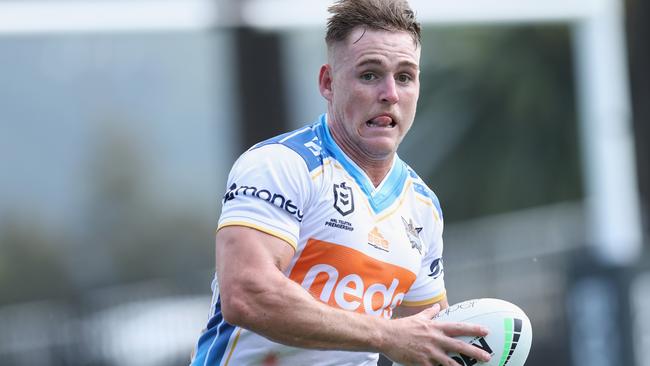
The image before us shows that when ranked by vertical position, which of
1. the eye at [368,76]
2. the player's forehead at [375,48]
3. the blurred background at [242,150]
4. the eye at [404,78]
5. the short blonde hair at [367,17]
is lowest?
the blurred background at [242,150]

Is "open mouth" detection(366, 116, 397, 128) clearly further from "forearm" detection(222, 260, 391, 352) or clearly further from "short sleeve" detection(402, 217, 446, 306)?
"forearm" detection(222, 260, 391, 352)

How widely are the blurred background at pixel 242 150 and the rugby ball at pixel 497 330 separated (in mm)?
6679

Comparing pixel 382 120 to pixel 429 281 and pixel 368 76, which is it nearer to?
pixel 368 76

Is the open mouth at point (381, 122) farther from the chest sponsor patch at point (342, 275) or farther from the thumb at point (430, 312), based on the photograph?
the thumb at point (430, 312)

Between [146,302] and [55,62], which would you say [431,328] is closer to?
[146,302]

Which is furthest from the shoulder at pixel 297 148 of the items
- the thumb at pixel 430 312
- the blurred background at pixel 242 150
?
the blurred background at pixel 242 150

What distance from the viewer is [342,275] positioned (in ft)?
17.1

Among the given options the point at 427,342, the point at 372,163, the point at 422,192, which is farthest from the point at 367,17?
the point at 427,342

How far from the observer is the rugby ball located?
5.09m

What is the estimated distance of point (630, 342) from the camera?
11641 millimetres

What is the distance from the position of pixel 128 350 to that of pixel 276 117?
5528 millimetres

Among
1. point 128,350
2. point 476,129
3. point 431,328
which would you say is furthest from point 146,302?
point 476,129

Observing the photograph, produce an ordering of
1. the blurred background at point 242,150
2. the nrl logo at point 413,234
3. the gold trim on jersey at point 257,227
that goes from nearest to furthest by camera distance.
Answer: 1. the gold trim on jersey at point 257,227
2. the nrl logo at point 413,234
3. the blurred background at point 242,150

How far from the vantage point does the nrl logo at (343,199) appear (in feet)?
17.0
